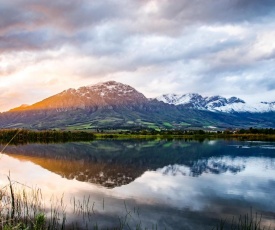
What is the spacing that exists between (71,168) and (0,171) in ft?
35.3

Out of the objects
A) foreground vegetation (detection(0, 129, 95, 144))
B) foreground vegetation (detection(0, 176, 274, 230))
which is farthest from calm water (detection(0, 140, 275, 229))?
foreground vegetation (detection(0, 129, 95, 144))

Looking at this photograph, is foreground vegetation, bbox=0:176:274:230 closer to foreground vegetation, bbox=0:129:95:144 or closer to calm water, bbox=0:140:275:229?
calm water, bbox=0:140:275:229

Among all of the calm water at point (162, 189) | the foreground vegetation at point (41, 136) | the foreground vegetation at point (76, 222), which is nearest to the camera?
the foreground vegetation at point (76, 222)

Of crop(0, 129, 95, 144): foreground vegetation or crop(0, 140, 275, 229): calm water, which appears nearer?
crop(0, 140, 275, 229): calm water

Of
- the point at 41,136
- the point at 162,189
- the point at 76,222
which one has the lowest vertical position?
the point at 162,189

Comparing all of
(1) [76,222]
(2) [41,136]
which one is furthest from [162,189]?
(2) [41,136]

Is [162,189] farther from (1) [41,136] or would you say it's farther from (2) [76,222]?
(1) [41,136]

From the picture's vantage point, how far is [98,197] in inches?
1222

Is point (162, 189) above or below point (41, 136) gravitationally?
below

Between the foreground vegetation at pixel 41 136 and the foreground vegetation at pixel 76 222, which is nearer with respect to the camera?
the foreground vegetation at pixel 76 222

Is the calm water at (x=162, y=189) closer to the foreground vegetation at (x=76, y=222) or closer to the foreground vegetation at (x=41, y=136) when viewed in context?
the foreground vegetation at (x=76, y=222)

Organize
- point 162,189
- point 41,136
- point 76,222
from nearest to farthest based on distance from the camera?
point 76,222
point 162,189
point 41,136

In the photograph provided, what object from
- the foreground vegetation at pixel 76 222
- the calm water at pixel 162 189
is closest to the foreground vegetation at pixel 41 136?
the calm water at pixel 162 189

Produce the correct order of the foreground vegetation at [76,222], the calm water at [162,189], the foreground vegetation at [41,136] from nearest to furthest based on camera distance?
the foreground vegetation at [76,222] → the calm water at [162,189] → the foreground vegetation at [41,136]
